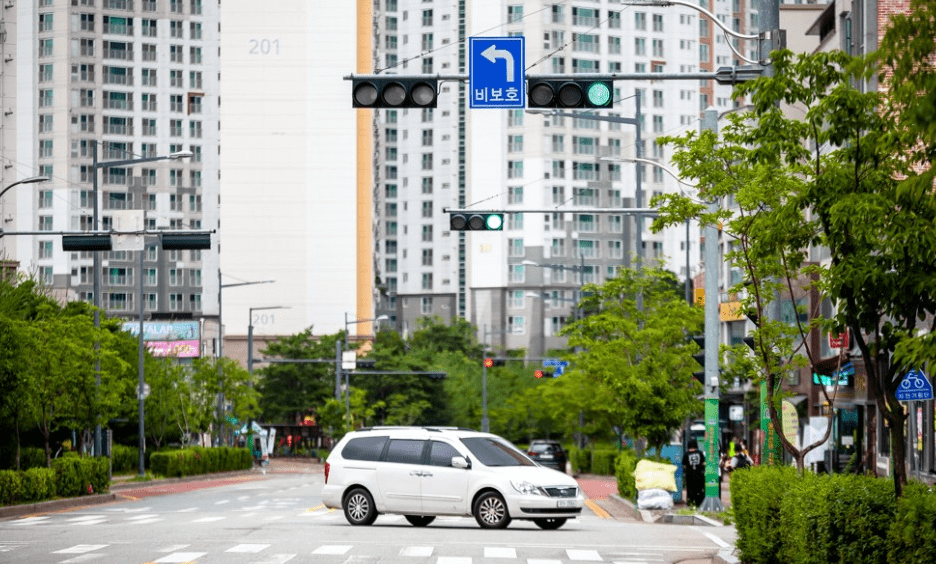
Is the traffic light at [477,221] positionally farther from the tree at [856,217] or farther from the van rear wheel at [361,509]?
the tree at [856,217]

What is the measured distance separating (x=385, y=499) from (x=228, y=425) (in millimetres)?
61127

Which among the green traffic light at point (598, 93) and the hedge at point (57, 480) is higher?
the green traffic light at point (598, 93)

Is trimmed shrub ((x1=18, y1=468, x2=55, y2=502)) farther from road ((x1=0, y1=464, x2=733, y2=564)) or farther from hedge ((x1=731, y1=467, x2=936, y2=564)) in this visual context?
hedge ((x1=731, y1=467, x2=936, y2=564))

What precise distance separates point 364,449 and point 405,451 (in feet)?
2.59

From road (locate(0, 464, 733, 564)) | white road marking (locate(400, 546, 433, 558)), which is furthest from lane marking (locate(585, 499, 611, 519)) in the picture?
white road marking (locate(400, 546, 433, 558))

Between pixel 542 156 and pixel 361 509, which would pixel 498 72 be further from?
pixel 542 156

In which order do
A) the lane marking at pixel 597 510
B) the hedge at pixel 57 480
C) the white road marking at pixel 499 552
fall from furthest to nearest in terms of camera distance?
the hedge at pixel 57 480 < the lane marking at pixel 597 510 < the white road marking at pixel 499 552

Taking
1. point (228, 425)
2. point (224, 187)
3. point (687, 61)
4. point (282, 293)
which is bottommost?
point (228, 425)

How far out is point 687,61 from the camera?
6122 inches

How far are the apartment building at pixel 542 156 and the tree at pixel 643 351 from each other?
9655 centimetres

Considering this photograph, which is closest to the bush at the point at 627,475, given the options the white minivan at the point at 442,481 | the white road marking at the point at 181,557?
the white minivan at the point at 442,481

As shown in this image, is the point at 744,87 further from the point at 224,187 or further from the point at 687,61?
the point at 687,61

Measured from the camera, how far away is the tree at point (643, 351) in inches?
1529

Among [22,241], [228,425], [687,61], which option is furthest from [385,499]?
[687,61]
